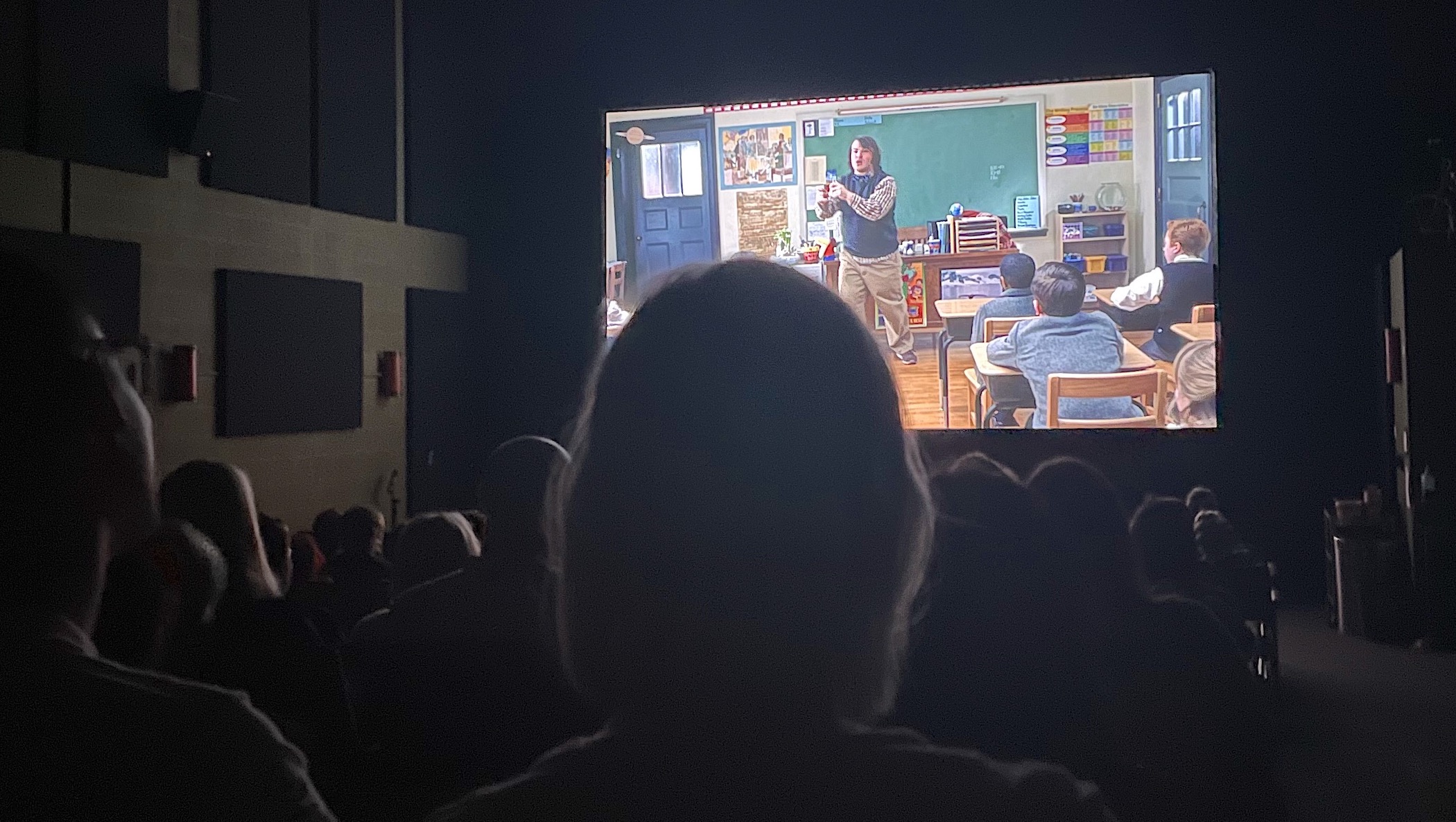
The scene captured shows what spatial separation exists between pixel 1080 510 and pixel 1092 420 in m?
4.39

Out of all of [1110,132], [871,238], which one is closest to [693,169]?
[871,238]

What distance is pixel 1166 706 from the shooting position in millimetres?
1939

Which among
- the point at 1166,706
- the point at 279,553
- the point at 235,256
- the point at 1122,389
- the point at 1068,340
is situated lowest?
the point at 1166,706

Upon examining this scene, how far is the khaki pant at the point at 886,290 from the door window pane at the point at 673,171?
1077mm

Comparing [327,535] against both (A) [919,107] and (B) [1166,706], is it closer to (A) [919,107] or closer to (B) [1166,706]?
(B) [1166,706]

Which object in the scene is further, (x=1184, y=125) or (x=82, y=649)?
(x=1184, y=125)

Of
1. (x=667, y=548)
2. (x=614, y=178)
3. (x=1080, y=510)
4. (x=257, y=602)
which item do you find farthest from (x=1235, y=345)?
(x=667, y=548)

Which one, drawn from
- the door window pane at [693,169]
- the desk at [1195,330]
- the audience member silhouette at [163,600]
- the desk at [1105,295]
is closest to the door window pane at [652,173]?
the door window pane at [693,169]

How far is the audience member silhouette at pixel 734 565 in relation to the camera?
83cm

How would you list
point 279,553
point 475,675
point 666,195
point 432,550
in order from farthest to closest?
point 666,195 → point 279,553 → point 432,550 → point 475,675

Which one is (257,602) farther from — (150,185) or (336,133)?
(336,133)

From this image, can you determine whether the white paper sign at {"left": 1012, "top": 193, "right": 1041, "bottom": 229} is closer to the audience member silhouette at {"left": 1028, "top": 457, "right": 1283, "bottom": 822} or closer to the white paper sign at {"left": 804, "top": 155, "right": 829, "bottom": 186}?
the white paper sign at {"left": 804, "top": 155, "right": 829, "bottom": 186}

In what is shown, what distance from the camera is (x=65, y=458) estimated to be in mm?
772

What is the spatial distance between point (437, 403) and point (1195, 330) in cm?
426
